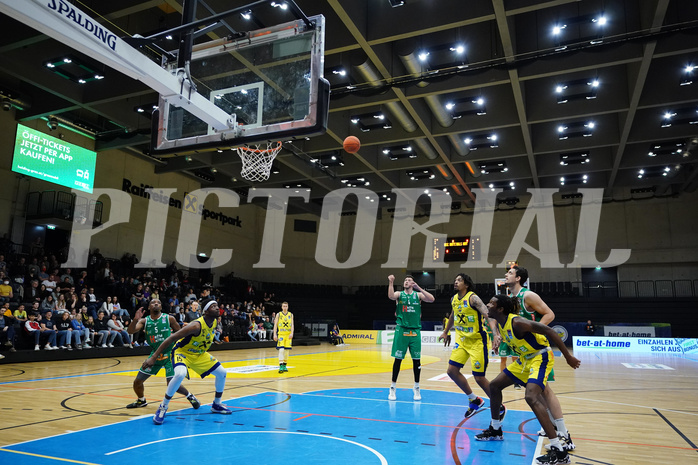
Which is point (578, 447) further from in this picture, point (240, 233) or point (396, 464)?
point (240, 233)

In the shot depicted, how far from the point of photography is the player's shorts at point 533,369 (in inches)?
192

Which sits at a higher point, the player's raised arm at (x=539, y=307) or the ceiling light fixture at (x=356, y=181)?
the ceiling light fixture at (x=356, y=181)

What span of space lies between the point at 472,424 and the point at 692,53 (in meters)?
14.6

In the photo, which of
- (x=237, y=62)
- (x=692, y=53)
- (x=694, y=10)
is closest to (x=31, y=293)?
(x=237, y=62)

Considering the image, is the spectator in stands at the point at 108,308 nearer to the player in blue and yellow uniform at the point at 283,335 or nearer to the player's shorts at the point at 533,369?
the player in blue and yellow uniform at the point at 283,335

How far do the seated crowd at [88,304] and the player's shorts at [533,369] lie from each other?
9.45 meters

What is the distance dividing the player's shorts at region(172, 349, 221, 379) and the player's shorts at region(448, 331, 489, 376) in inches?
130

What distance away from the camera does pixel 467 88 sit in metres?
15.8

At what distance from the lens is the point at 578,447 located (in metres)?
5.06

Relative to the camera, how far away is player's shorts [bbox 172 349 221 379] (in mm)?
6509

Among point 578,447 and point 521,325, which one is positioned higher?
point 521,325

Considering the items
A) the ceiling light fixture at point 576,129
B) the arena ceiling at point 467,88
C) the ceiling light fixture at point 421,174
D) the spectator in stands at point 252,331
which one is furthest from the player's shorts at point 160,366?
the ceiling light fixture at point 421,174

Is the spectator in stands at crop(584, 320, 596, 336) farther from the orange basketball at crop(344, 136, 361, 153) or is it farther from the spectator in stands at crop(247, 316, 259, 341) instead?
the orange basketball at crop(344, 136, 361, 153)

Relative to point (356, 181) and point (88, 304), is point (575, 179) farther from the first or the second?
point (88, 304)
